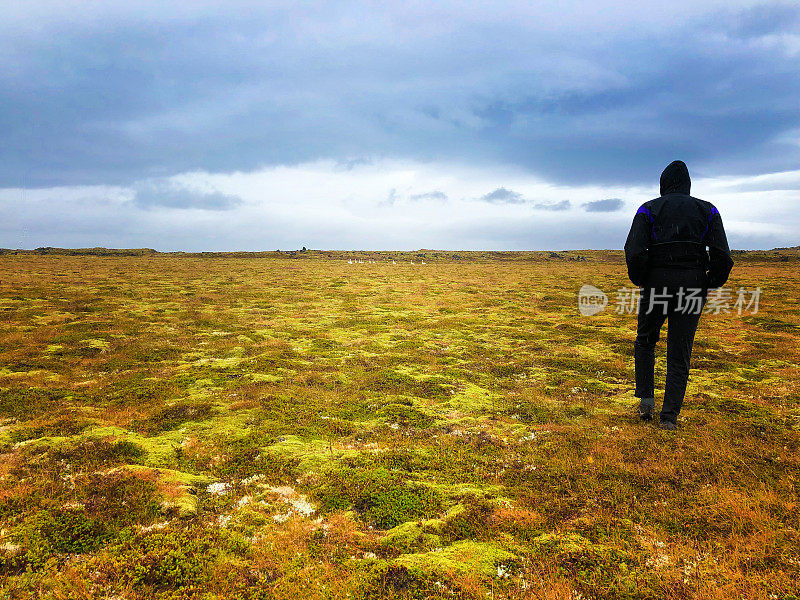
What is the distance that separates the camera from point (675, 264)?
7.31m

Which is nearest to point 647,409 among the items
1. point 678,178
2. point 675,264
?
point 675,264

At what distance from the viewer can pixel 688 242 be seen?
720 centimetres

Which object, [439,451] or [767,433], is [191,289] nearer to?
[439,451]

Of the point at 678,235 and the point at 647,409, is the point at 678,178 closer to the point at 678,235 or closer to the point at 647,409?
the point at 678,235

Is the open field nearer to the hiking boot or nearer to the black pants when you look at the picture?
the hiking boot

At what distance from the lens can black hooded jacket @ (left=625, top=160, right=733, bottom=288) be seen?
7.19 m

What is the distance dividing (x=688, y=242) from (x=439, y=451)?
5.64 metres

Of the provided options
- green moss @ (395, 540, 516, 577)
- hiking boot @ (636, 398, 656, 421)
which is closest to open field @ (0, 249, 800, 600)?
green moss @ (395, 540, 516, 577)

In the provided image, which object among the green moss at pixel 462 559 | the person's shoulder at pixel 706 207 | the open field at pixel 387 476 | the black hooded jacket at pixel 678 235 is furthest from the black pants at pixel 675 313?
the green moss at pixel 462 559

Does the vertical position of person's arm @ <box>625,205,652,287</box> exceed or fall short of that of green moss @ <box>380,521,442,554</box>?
it exceeds it

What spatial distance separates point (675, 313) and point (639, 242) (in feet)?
4.66

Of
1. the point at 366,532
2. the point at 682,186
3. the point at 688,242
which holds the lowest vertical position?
the point at 366,532

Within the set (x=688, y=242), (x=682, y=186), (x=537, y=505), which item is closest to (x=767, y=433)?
(x=688, y=242)

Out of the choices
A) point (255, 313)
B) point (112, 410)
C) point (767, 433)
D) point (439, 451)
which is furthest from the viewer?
point (255, 313)
